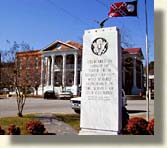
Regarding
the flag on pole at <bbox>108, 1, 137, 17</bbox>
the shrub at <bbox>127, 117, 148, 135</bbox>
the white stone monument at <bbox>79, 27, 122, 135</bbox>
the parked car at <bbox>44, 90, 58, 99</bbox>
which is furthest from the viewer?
the parked car at <bbox>44, 90, 58, 99</bbox>

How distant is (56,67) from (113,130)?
194 inches

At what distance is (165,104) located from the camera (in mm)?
5535

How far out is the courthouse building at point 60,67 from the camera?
946cm

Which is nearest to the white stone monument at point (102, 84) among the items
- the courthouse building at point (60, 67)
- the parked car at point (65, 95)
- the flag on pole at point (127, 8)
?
the flag on pole at point (127, 8)

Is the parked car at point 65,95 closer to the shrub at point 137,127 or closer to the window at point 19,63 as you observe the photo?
the window at point 19,63

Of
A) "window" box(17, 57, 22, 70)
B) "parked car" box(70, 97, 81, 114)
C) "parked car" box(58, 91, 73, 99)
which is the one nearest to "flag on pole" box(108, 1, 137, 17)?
"window" box(17, 57, 22, 70)

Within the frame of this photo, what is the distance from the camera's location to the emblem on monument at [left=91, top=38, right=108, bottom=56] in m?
6.20

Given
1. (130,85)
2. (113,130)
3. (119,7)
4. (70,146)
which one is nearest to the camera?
(70,146)

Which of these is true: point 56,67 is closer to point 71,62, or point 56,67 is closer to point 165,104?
point 71,62

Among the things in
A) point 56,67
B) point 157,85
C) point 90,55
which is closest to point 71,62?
point 56,67

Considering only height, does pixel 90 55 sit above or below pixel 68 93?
above

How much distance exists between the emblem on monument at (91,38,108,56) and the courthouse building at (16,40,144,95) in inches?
99.4

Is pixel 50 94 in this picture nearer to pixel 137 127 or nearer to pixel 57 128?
pixel 57 128

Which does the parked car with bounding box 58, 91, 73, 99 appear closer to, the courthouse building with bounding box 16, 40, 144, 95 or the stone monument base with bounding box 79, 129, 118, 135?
the courthouse building with bounding box 16, 40, 144, 95
